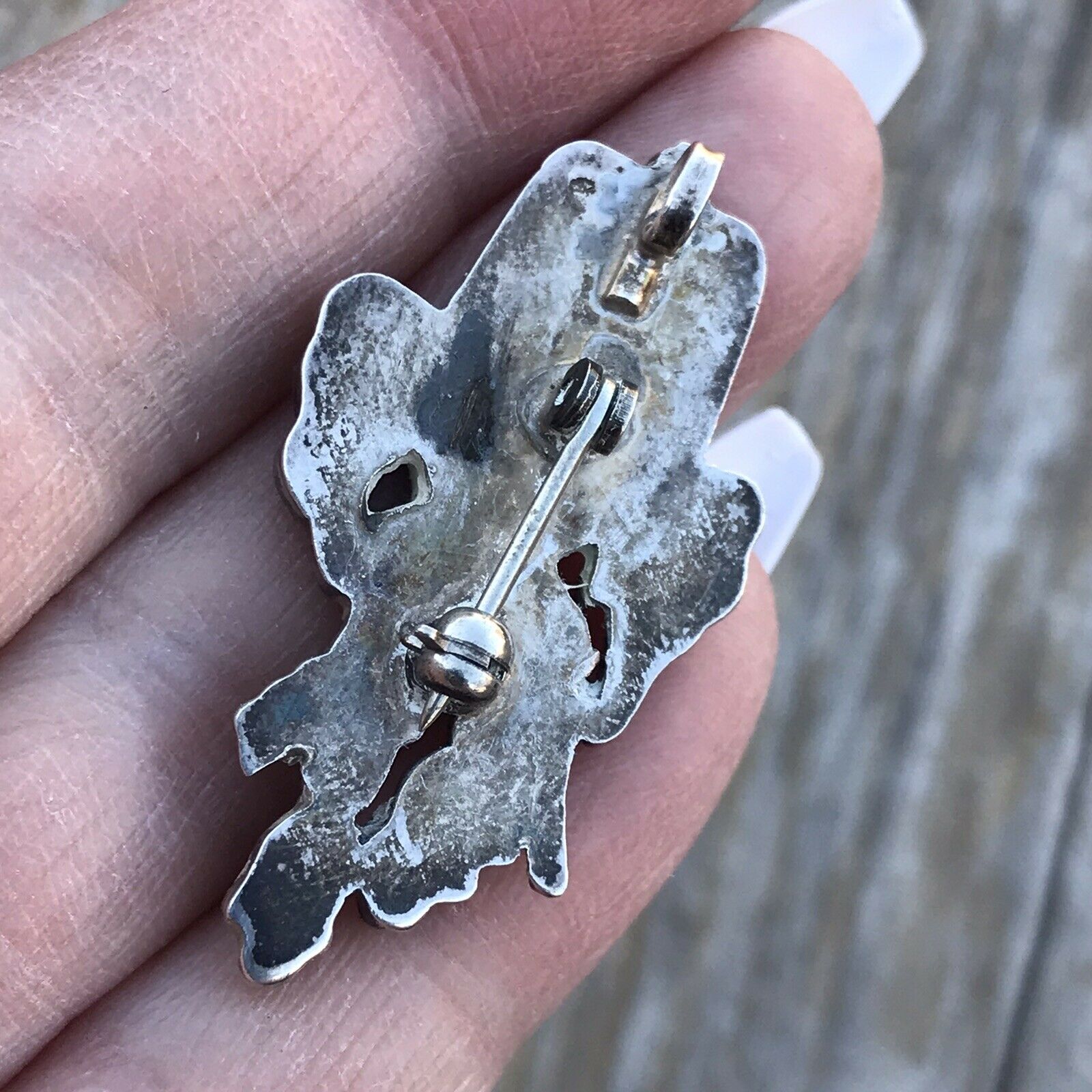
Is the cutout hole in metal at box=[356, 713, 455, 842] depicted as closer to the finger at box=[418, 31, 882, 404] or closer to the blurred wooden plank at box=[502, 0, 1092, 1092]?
the finger at box=[418, 31, 882, 404]

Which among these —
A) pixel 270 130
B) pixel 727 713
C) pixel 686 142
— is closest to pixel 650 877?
pixel 727 713

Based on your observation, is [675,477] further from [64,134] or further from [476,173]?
[64,134]

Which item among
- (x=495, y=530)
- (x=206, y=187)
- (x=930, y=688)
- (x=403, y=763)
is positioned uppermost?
(x=206, y=187)

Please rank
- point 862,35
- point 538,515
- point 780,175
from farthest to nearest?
point 862,35
point 780,175
point 538,515

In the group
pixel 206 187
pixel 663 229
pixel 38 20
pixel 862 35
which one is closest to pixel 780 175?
pixel 663 229

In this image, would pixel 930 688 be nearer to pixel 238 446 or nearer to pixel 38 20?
pixel 238 446

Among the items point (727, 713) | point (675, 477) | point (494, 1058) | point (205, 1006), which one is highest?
point (675, 477)

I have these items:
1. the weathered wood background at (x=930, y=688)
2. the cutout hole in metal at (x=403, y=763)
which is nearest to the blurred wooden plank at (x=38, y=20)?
the weathered wood background at (x=930, y=688)
